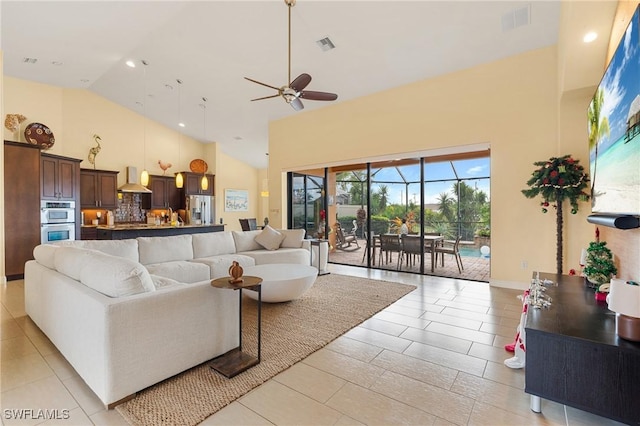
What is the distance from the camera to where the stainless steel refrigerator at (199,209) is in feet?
30.2

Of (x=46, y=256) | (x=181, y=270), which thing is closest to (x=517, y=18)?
(x=181, y=270)

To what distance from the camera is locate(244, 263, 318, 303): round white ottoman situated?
347 centimetres

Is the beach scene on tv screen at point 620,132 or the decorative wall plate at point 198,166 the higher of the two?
the decorative wall plate at point 198,166

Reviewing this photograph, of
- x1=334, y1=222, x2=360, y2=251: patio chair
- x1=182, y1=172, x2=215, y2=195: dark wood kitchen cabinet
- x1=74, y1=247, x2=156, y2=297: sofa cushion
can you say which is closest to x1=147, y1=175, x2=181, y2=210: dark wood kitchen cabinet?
x1=182, y1=172, x2=215, y2=195: dark wood kitchen cabinet

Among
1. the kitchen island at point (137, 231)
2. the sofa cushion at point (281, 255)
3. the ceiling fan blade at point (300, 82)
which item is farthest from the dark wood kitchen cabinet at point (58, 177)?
the ceiling fan blade at point (300, 82)

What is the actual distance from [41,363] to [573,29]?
5.91 metres

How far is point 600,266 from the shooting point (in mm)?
2637

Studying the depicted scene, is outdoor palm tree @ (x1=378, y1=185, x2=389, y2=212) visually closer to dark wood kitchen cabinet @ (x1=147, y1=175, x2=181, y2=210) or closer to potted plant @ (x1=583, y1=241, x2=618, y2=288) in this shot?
potted plant @ (x1=583, y1=241, x2=618, y2=288)

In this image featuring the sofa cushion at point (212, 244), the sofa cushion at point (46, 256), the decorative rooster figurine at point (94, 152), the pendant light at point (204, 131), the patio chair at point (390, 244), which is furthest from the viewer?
the decorative rooster figurine at point (94, 152)

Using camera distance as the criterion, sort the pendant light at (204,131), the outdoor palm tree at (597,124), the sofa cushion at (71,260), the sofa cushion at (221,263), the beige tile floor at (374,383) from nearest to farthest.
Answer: the beige tile floor at (374,383) < the sofa cushion at (71,260) < the outdoor palm tree at (597,124) < the sofa cushion at (221,263) < the pendant light at (204,131)

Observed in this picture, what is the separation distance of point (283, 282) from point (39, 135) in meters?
6.51

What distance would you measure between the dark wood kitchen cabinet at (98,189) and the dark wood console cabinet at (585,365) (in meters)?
8.96

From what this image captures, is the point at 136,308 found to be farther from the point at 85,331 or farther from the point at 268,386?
the point at 268,386

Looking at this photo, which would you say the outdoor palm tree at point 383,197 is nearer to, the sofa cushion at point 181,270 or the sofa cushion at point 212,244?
the sofa cushion at point 212,244
